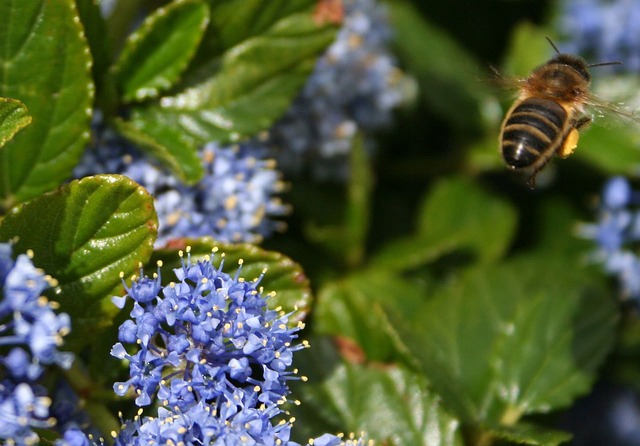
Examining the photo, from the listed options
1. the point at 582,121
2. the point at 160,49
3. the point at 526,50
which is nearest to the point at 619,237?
the point at 526,50

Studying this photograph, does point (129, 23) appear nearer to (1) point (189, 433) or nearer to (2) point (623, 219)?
(1) point (189, 433)

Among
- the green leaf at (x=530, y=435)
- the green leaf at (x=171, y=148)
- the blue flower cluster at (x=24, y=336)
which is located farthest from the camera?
the green leaf at (x=171, y=148)

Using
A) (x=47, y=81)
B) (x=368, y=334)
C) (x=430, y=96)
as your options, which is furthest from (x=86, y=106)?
(x=430, y=96)

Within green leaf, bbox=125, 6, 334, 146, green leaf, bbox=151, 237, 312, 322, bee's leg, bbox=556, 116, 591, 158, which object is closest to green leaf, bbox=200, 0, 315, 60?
green leaf, bbox=125, 6, 334, 146

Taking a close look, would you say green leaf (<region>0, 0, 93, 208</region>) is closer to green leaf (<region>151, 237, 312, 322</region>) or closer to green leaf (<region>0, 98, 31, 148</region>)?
green leaf (<region>0, 98, 31, 148</region>)

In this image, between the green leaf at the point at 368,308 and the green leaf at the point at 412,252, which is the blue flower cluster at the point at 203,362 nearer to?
the green leaf at the point at 368,308

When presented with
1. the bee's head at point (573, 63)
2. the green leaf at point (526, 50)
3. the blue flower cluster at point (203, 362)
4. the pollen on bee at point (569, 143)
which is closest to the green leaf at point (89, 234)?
the blue flower cluster at point (203, 362)
